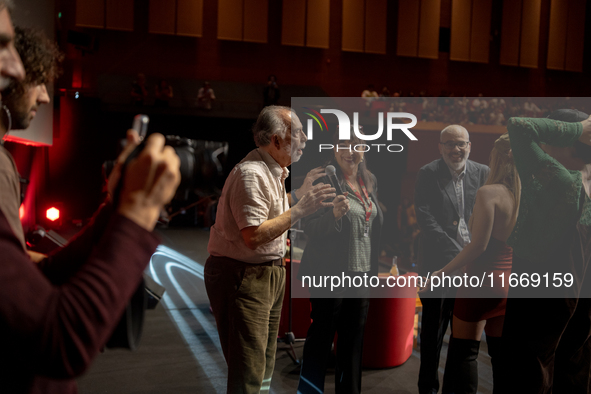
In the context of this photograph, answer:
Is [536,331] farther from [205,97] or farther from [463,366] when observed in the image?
[205,97]

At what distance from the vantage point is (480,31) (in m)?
12.5

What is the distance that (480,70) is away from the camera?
12914 millimetres

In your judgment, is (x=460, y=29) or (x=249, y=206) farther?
(x=460, y=29)

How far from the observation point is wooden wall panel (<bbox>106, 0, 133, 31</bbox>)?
425 inches

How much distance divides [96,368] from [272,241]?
181 cm

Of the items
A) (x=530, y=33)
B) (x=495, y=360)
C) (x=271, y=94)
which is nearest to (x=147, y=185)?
(x=495, y=360)

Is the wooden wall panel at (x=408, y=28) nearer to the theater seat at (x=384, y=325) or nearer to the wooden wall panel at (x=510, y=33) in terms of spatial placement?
the wooden wall panel at (x=510, y=33)

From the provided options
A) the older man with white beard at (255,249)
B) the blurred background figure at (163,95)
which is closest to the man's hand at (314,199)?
the older man with white beard at (255,249)

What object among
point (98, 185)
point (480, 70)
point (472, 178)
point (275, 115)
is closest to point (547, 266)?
point (472, 178)

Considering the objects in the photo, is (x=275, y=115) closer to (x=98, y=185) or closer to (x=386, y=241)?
(x=386, y=241)

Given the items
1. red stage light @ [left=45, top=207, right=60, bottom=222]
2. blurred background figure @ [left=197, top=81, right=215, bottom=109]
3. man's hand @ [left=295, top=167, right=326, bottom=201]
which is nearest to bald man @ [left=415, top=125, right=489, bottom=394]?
man's hand @ [left=295, top=167, right=326, bottom=201]

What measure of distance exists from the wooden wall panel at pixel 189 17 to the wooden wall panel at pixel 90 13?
1.74 metres

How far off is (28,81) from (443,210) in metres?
1.98

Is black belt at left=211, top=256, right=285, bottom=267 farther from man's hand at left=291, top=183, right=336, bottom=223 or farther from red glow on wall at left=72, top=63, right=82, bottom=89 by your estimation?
red glow on wall at left=72, top=63, right=82, bottom=89
